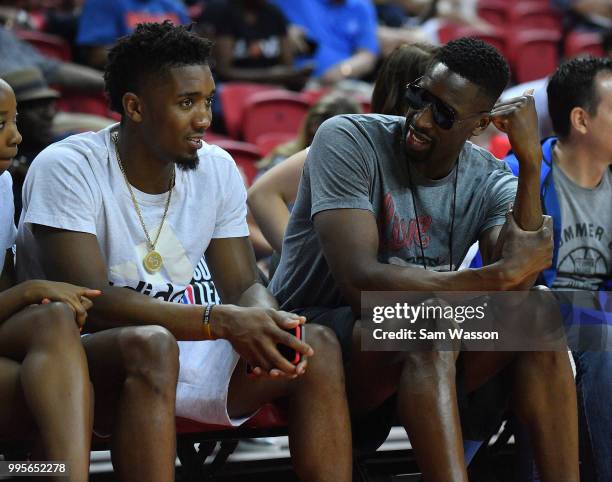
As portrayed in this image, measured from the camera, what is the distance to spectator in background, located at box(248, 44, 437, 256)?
360 cm

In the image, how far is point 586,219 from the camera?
365 cm

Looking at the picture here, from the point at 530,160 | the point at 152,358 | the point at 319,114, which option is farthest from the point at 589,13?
the point at 152,358

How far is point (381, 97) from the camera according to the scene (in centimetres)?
369

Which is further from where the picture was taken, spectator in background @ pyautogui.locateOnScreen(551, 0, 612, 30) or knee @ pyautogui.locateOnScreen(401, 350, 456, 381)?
spectator in background @ pyautogui.locateOnScreen(551, 0, 612, 30)

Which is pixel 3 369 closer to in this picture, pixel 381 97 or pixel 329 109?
pixel 381 97

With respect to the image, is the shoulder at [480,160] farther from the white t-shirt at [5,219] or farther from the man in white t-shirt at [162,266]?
the white t-shirt at [5,219]

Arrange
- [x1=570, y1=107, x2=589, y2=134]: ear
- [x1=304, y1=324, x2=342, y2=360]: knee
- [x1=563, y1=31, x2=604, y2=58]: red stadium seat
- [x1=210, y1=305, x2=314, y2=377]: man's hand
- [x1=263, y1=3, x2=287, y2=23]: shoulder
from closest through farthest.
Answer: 1. [x1=210, y1=305, x2=314, y2=377]: man's hand
2. [x1=304, y1=324, x2=342, y2=360]: knee
3. [x1=570, y1=107, x2=589, y2=134]: ear
4. [x1=263, y1=3, x2=287, y2=23]: shoulder
5. [x1=563, y1=31, x2=604, y2=58]: red stadium seat

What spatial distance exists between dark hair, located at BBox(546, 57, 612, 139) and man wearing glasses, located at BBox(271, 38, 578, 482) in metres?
0.65

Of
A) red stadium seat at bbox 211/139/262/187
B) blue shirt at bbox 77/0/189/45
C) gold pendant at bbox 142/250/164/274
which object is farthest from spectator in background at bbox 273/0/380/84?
gold pendant at bbox 142/250/164/274

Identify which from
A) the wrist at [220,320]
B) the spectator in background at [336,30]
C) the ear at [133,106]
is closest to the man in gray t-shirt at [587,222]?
the wrist at [220,320]

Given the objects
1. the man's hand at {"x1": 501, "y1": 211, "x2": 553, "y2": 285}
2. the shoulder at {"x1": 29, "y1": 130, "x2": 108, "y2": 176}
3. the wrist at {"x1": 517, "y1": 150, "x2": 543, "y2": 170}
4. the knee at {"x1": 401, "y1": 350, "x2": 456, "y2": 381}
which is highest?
the shoulder at {"x1": 29, "y1": 130, "x2": 108, "y2": 176}

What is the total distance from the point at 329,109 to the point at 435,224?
58.6 inches

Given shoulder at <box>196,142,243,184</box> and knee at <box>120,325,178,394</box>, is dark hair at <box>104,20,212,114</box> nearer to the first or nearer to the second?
shoulder at <box>196,142,243,184</box>

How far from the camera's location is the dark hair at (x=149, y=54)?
2891 mm
